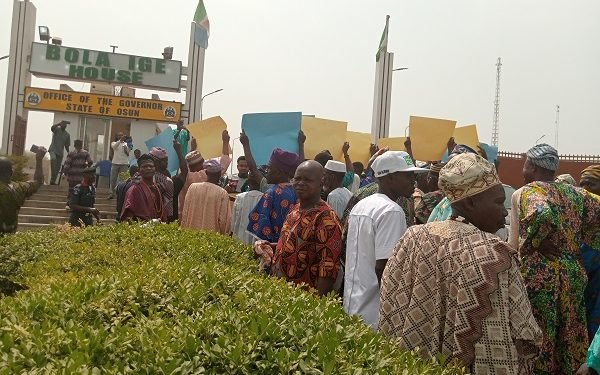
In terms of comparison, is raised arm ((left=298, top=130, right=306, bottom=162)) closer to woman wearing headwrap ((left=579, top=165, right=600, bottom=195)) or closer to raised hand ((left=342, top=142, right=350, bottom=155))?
raised hand ((left=342, top=142, right=350, bottom=155))

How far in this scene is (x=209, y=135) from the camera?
31.1ft

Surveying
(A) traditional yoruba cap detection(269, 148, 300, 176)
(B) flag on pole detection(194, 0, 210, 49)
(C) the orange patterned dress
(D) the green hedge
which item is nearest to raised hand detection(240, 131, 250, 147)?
(A) traditional yoruba cap detection(269, 148, 300, 176)

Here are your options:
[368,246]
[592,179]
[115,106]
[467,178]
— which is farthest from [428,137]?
[115,106]

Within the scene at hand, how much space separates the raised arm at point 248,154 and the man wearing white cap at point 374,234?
9.85 feet

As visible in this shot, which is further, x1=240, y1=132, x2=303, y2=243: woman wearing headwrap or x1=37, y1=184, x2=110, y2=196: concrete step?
x1=37, y1=184, x2=110, y2=196: concrete step

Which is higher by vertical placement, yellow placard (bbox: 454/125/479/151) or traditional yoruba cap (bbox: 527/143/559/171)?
yellow placard (bbox: 454/125/479/151)

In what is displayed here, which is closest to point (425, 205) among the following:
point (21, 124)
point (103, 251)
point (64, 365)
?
point (103, 251)

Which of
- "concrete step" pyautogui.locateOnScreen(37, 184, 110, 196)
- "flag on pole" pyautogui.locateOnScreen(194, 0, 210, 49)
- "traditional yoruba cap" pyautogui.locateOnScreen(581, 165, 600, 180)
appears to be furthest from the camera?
"flag on pole" pyautogui.locateOnScreen(194, 0, 210, 49)

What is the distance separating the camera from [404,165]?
465 cm

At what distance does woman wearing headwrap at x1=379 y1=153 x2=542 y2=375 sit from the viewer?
307cm

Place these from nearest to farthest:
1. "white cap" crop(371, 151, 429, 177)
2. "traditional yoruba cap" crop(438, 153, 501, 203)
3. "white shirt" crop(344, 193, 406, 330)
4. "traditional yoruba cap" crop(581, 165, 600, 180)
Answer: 1. "traditional yoruba cap" crop(438, 153, 501, 203)
2. "white shirt" crop(344, 193, 406, 330)
3. "white cap" crop(371, 151, 429, 177)
4. "traditional yoruba cap" crop(581, 165, 600, 180)

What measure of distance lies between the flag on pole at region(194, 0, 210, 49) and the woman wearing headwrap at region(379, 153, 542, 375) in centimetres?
2249

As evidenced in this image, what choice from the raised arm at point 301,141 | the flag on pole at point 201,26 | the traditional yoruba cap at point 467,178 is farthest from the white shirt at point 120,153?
the traditional yoruba cap at point 467,178

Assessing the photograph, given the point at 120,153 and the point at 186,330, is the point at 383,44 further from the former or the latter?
the point at 186,330
